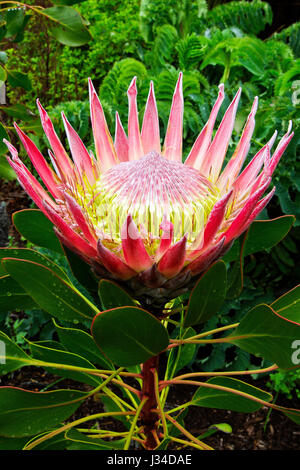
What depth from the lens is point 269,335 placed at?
0.62 metres

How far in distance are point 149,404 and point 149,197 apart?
460 mm

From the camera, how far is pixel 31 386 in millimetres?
1972

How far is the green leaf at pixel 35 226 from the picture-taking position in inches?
28.9

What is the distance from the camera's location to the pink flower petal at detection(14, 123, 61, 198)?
63 cm

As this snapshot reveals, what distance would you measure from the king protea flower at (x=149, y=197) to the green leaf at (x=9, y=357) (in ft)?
0.83

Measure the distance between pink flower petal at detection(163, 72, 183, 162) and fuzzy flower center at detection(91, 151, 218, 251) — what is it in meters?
0.09

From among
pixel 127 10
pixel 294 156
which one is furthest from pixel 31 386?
pixel 127 10

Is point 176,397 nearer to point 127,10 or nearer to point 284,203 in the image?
point 284,203

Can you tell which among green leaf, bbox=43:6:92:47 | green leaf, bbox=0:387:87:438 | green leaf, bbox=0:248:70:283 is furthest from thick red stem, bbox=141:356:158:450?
green leaf, bbox=43:6:92:47

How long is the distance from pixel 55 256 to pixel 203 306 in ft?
4.51

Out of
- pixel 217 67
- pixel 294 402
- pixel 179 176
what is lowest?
pixel 294 402

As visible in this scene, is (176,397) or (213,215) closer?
(213,215)

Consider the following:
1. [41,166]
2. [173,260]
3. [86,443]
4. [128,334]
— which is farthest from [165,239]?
[86,443]

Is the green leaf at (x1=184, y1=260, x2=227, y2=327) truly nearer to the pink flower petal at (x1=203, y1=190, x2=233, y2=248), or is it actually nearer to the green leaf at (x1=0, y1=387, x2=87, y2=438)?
the pink flower petal at (x1=203, y1=190, x2=233, y2=248)
